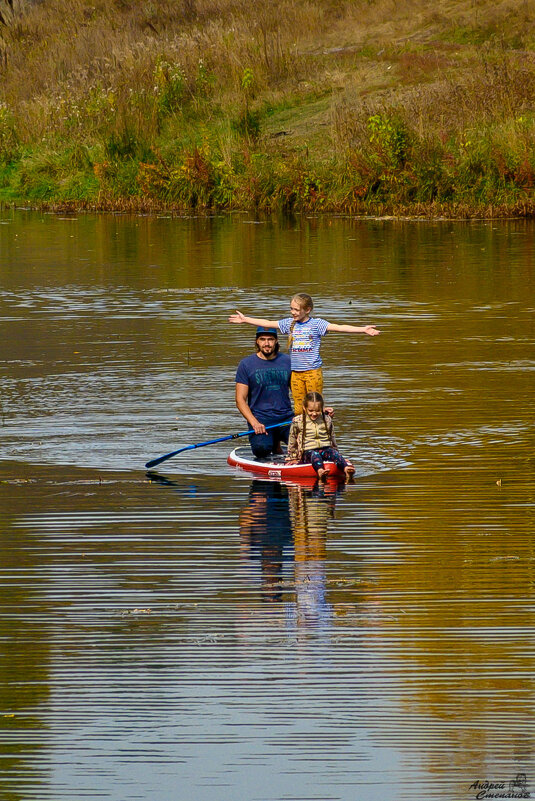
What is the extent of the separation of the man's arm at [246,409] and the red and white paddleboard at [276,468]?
24 cm

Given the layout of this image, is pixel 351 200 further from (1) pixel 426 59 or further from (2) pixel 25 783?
(2) pixel 25 783

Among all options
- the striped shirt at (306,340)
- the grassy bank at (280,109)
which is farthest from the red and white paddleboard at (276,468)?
the grassy bank at (280,109)

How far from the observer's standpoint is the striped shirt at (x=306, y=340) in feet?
38.4

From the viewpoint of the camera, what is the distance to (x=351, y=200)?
108ft

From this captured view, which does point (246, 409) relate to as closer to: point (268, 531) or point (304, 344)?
point (304, 344)

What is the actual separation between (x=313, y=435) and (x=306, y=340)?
850 millimetres

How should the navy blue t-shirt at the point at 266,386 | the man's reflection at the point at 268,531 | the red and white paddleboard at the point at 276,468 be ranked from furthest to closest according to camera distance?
the navy blue t-shirt at the point at 266,386 → the red and white paddleboard at the point at 276,468 → the man's reflection at the point at 268,531

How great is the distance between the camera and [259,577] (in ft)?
27.9

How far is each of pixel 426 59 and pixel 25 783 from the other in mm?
34510

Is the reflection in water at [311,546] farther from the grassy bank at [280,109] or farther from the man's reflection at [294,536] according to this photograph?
the grassy bank at [280,109]

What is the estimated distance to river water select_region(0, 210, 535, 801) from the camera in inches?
239

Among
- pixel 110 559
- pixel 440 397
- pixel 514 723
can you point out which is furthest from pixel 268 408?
pixel 514 723

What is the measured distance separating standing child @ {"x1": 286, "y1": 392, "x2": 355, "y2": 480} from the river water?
0.93 feet

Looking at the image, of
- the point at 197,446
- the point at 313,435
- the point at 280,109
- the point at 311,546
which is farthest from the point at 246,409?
the point at 280,109
